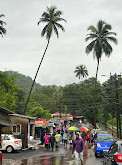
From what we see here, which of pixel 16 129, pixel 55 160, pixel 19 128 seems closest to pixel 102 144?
pixel 55 160

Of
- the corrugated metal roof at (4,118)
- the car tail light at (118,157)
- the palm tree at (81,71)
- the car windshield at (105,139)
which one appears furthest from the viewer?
the palm tree at (81,71)

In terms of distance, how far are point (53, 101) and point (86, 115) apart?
82.5 ft

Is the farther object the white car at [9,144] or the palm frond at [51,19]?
the palm frond at [51,19]

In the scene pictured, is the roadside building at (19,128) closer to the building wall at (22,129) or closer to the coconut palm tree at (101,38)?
the building wall at (22,129)

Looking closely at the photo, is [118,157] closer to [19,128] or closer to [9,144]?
[9,144]

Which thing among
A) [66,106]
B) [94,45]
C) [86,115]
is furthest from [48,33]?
[66,106]

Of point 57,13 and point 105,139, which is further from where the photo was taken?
point 57,13

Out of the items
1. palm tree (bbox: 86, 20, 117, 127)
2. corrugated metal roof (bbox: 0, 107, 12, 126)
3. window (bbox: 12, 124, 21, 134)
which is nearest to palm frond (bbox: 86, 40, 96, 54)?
palm tree (bbox: 86, 20, 117, 127)

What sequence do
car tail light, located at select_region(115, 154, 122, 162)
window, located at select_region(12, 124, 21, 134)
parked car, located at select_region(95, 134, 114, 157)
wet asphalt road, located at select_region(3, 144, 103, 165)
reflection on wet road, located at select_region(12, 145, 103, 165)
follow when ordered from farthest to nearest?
window, located at select_region(12, 124, 21, 134), parked car, located at select_region(95, 134, 114, 157), wet asphalt road, located at select_region(3, 144, 103, 165), reflection on wet road, located at select_region(12, 145, 103, 165), car tail light, located at select_region(115, 154, 122, 162)

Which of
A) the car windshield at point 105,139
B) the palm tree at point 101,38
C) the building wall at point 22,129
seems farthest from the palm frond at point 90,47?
the car windshield at point 105,139

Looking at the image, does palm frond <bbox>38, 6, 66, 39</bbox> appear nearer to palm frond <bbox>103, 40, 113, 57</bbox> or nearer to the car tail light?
palm frond <bbox>103, 40, 113, 57</bbox>

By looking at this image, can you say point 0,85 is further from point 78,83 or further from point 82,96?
point 78,83

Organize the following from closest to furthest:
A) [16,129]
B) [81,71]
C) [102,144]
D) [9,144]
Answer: [102,144], [9,144], [16,129], [81,71]

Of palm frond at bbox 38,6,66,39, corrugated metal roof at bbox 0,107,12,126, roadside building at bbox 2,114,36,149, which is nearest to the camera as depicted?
corrugated metal roof at bbox 0,107,12,126
